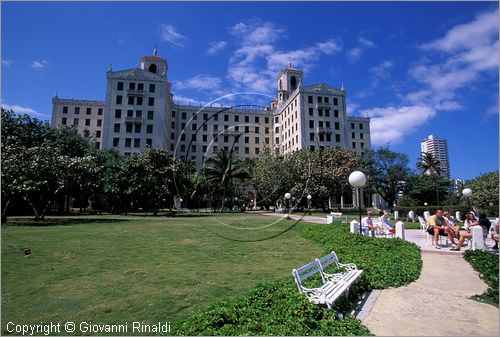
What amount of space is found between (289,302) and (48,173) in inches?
1155

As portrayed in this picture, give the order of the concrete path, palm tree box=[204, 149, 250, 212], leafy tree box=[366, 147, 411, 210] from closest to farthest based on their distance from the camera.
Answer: the concrete path < palm tree box=[204, 149, 250, 212] < leafy tree box=[366, 147, 411, 210]

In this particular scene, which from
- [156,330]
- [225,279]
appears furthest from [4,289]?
[225,279]

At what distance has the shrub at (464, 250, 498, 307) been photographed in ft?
23.4

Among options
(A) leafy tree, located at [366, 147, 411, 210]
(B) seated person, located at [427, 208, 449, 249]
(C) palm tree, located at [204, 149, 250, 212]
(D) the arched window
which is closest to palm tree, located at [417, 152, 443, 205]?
(A) leafy tree, located at [366, 147, 411, 210]

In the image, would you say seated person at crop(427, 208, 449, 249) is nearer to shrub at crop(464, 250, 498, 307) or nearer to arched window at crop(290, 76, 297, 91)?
shrub at crop(464, 250, 498, 307)

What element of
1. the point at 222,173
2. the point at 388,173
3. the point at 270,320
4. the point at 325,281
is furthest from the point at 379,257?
the point at 388,173

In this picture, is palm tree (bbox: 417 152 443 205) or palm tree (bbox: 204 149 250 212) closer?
palm tree (bbox: 204 149 250 212)

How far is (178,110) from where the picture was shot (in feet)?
284

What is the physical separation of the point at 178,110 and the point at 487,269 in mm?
83974

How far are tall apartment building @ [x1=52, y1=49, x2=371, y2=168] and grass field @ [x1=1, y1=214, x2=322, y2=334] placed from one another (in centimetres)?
5273

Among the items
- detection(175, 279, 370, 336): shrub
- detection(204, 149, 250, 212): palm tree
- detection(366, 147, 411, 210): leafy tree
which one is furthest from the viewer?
detection(366, 147, 411, 210): leafy tree

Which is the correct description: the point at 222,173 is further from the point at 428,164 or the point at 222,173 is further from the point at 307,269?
the point at 428,164

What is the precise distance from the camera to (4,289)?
8.22 metres

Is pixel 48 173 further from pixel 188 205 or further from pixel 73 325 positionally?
pixel 188 205
